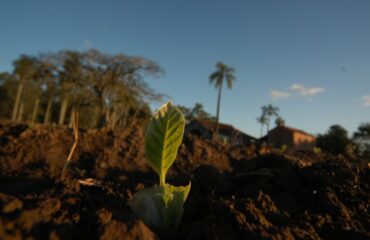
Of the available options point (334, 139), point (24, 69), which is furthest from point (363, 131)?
point (24, 69)

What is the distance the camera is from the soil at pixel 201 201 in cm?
126

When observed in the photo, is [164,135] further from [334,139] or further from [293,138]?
[334,139]

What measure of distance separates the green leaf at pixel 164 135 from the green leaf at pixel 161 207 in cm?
11

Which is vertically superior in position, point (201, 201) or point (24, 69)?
point (24, 69)

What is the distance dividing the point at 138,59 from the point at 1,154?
2379 cm

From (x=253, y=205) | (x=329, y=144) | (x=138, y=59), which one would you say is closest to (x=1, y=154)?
(x=253, y=205)

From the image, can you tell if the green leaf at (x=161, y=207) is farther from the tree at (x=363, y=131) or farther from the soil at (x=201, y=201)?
the tree at (x=363, y=131)

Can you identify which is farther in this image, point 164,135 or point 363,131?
point 363,131

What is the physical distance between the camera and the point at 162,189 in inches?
67.5

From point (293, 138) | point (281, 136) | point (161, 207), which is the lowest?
point (161, 207)

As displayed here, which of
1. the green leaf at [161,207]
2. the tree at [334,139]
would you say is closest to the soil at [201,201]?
the green leaf at [161,207]

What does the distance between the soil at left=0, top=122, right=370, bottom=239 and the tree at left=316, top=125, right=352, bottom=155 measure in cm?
3242

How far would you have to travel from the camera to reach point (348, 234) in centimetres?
160

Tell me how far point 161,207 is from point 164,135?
41 cm
